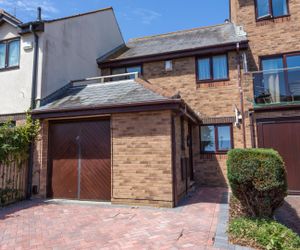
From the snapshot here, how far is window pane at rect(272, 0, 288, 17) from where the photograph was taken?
11.3 metres

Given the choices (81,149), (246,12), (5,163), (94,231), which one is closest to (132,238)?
(94,231)

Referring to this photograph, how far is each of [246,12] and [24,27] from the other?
9.97m

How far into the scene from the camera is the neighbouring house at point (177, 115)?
7.52 meters

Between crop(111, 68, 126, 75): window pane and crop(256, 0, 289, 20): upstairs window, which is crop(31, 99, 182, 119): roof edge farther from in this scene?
crop(256, 0, 289, 20): upstairs window

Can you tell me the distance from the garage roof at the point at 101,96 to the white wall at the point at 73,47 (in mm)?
498

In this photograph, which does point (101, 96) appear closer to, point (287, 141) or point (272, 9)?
point (287, 141)

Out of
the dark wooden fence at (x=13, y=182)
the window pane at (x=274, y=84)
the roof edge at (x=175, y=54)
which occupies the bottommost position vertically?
the dark wooden fence at (x=13, y=182)

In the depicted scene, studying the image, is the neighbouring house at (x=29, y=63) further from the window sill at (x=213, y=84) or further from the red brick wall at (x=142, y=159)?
the window sill at (x=213, y=84)

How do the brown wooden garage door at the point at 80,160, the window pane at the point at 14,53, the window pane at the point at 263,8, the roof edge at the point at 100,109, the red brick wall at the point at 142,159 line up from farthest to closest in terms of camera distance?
the window pane at the point at 263,8, the window pane at the point at 14,53, the brown wooden garage door at the point at 80,160, the red brick wall at the point at 142,159, the roof edge at the point at 100,109

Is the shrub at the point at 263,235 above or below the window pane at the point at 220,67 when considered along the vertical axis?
below

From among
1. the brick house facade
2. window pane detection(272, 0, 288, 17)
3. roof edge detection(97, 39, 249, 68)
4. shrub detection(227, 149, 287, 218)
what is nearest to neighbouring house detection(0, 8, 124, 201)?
roof edge detection(97, 39, 249, 68)

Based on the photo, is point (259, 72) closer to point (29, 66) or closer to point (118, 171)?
point (118, 171)

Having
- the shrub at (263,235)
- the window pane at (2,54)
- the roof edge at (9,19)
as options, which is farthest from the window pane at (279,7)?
the window pane at (2,54)

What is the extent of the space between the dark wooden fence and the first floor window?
7514 mm
